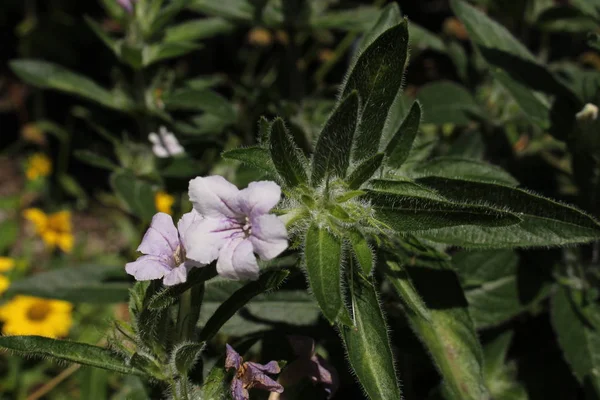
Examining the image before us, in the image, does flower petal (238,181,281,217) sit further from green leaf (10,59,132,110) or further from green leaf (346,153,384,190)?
green leaf (10,59,132,110)

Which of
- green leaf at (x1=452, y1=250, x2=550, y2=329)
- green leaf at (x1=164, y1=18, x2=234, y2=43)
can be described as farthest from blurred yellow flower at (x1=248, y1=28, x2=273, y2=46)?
green leaf at (x1=452, y1=250, x2=550, y2=329)

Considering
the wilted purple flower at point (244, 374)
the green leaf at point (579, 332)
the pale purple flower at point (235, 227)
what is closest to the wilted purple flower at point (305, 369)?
the wilted purple flower at point (244, 374)

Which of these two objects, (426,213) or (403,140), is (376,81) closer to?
(403,140)

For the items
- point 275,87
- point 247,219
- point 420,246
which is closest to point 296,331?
point 420,246

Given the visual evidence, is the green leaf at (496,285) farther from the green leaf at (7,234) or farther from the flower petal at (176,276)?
the green leaf at (7,234)

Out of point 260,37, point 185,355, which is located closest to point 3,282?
point 260,37

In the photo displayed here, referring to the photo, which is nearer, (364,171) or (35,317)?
(364,171)
